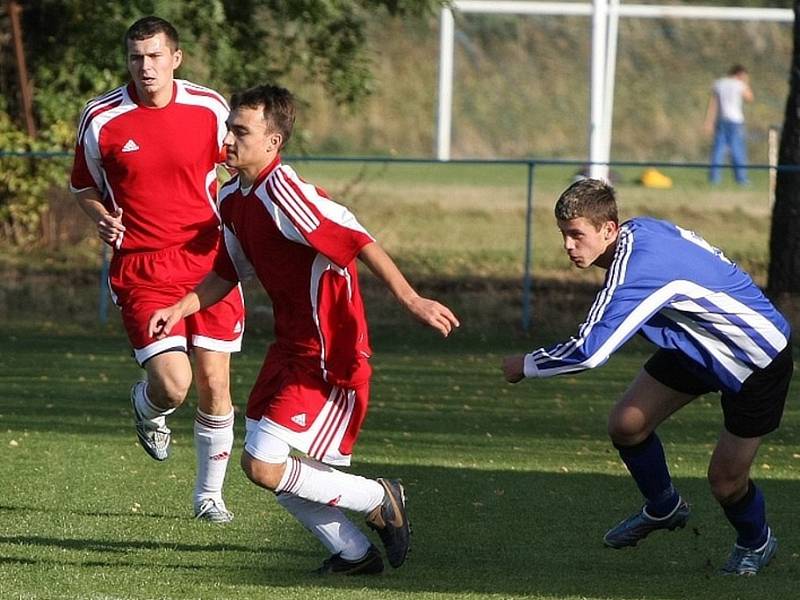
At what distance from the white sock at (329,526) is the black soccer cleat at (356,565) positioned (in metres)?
0.03

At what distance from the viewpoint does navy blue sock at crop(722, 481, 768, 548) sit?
670 cm

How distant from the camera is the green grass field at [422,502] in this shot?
6.45 m

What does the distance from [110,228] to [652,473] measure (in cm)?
258

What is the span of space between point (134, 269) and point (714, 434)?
4.30 m

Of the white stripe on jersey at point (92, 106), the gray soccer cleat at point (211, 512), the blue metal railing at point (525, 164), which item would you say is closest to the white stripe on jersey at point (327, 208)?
the white stripe on jersey at point (92, 106)

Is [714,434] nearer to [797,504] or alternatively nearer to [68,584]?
[797,504]

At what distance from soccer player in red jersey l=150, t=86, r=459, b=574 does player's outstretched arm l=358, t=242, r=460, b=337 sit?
51 millimetres

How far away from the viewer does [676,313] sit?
628 centimetres

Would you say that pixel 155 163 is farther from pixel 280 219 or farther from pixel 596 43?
pixel 596 43

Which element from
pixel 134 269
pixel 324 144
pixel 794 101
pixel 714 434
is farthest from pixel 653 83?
pixel 134 269

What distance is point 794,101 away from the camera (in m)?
15.3

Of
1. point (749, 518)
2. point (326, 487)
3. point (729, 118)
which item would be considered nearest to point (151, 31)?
point (326, 487)

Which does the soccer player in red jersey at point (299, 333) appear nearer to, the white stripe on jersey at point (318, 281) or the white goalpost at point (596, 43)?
the white stripe on jersey at point (318, 281)

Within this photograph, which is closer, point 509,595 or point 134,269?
point 509,595
